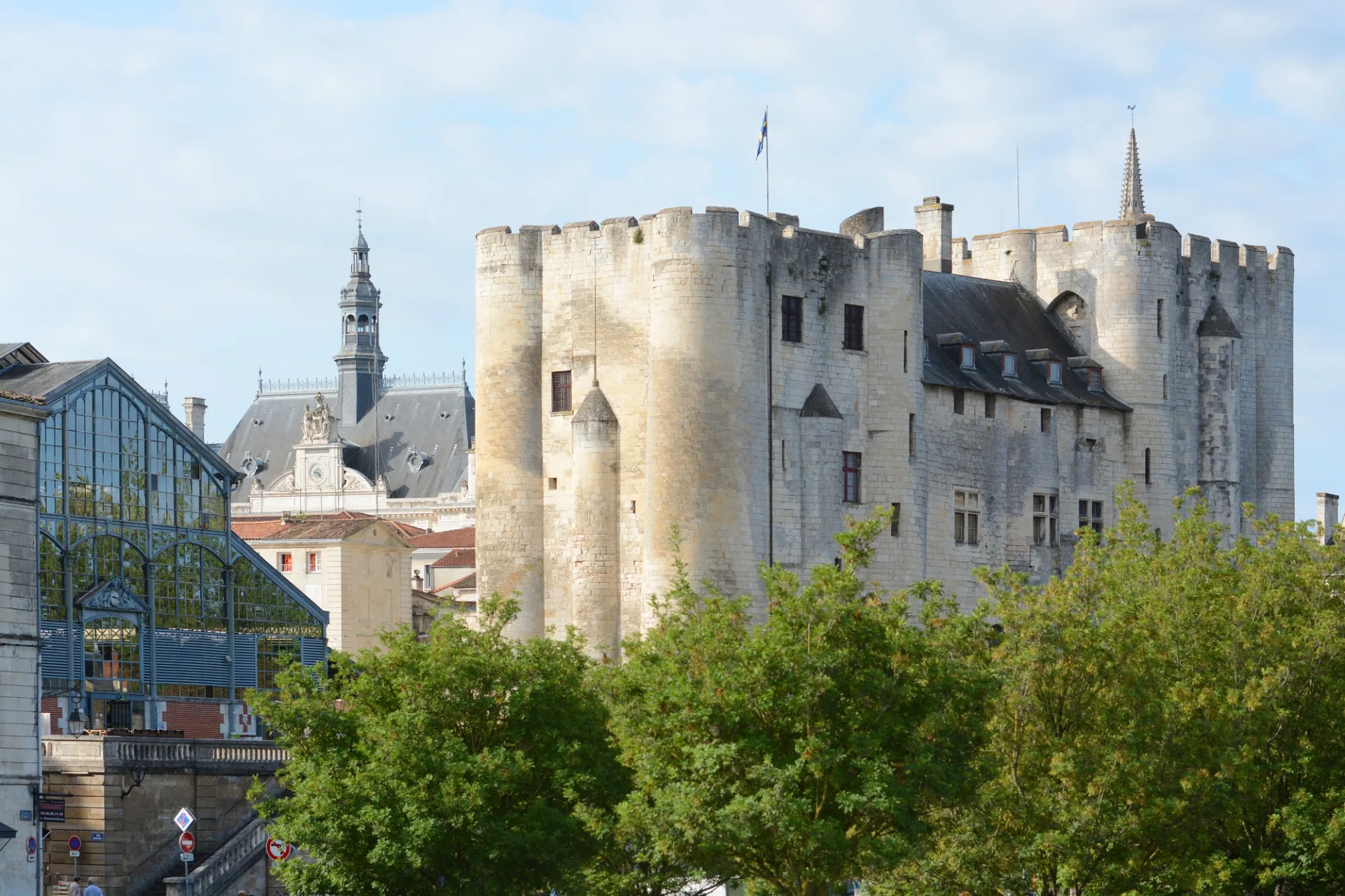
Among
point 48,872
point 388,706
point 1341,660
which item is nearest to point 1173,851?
point 1341,660

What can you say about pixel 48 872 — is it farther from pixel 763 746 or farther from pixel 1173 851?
pixel 1173 851

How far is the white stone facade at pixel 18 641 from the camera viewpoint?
5572 cm

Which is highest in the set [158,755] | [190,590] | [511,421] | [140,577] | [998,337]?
[998,337]

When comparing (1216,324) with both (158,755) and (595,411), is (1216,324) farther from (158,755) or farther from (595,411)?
(158,755)

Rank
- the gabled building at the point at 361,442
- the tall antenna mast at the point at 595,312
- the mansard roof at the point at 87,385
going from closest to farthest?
1. the mansard roof at the point at 87,385
2. the tall antenna mast at the point at 595,312
3. the gabled building at the point at 361,442

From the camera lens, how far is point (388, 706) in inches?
2090

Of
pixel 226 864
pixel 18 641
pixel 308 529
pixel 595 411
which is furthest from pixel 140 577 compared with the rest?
pixel 308 529

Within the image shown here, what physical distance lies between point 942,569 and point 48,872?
3340 centimetres

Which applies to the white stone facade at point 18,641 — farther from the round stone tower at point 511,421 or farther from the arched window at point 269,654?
the round stone tower at point 511,421

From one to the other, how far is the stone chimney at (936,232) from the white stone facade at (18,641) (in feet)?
144

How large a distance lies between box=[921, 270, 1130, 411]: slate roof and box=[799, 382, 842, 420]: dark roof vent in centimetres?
523

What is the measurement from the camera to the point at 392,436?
176625 millimetres

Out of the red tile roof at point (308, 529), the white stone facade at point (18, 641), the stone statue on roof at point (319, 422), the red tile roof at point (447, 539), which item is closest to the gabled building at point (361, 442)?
the stone statue on roof at point (319, 422)

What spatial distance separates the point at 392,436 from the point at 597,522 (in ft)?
325
